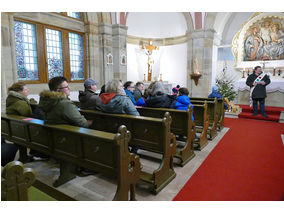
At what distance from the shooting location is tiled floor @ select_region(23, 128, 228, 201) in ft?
7.92

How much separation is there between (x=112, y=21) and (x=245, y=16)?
628 centimetres

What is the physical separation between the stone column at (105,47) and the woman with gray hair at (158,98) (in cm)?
509

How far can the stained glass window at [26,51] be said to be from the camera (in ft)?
20.2

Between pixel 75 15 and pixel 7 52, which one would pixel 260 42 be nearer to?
pixel 75 15

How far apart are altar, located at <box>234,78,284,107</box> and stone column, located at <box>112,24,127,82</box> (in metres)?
5.12

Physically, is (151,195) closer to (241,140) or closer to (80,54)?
(241,140)

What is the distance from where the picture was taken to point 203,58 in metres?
9.16

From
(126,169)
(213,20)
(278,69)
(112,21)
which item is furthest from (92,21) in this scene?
(278,69)

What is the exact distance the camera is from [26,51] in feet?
20.9

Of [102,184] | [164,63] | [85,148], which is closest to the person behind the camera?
[85,148]

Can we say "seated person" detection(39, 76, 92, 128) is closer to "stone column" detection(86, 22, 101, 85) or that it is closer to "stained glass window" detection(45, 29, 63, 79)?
"stained glass window" detection(45, 29, 63, 79)

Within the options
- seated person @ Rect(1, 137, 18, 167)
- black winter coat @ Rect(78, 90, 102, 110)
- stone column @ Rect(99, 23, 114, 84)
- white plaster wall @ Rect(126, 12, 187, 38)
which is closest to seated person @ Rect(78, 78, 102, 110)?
black winter coat @ Rect(78, 90, 102, 110)

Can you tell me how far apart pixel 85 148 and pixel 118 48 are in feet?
23.4

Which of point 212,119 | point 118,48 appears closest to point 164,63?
point 118,48
